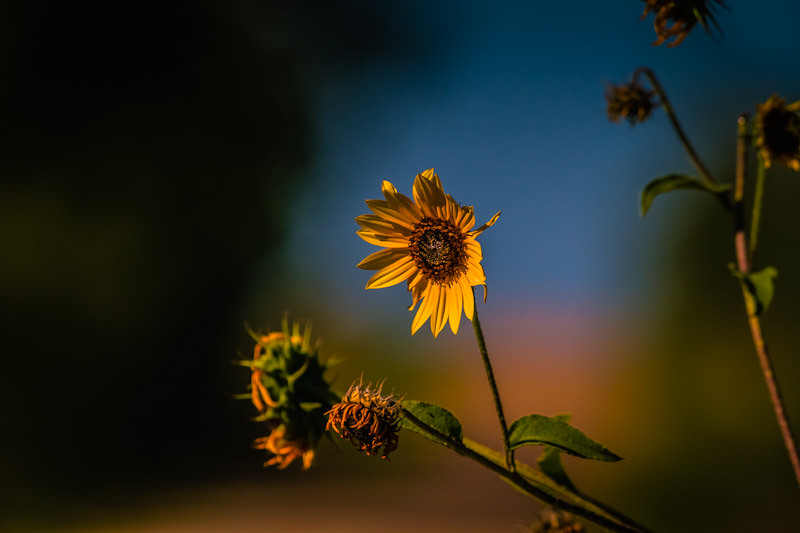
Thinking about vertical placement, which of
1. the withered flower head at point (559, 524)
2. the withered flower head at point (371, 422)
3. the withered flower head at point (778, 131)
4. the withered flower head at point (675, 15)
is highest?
the withered flower head at point (675, 15)

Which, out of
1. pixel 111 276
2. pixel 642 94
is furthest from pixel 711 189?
pixel 111 276

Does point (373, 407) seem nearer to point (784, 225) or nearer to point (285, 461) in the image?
point (285, 461)

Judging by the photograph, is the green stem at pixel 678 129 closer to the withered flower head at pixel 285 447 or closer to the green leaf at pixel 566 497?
the green leaf at pixel 566 497

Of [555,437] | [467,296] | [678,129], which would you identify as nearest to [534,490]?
[555,437]

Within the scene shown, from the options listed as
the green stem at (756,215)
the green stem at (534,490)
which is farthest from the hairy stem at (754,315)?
the green stem at (534,490)

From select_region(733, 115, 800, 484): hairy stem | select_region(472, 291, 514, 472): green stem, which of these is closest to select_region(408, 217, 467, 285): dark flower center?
select_region(472, 291, 514, 472): green stem

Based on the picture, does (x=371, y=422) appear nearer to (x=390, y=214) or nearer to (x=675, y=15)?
(x=390, y=214)
